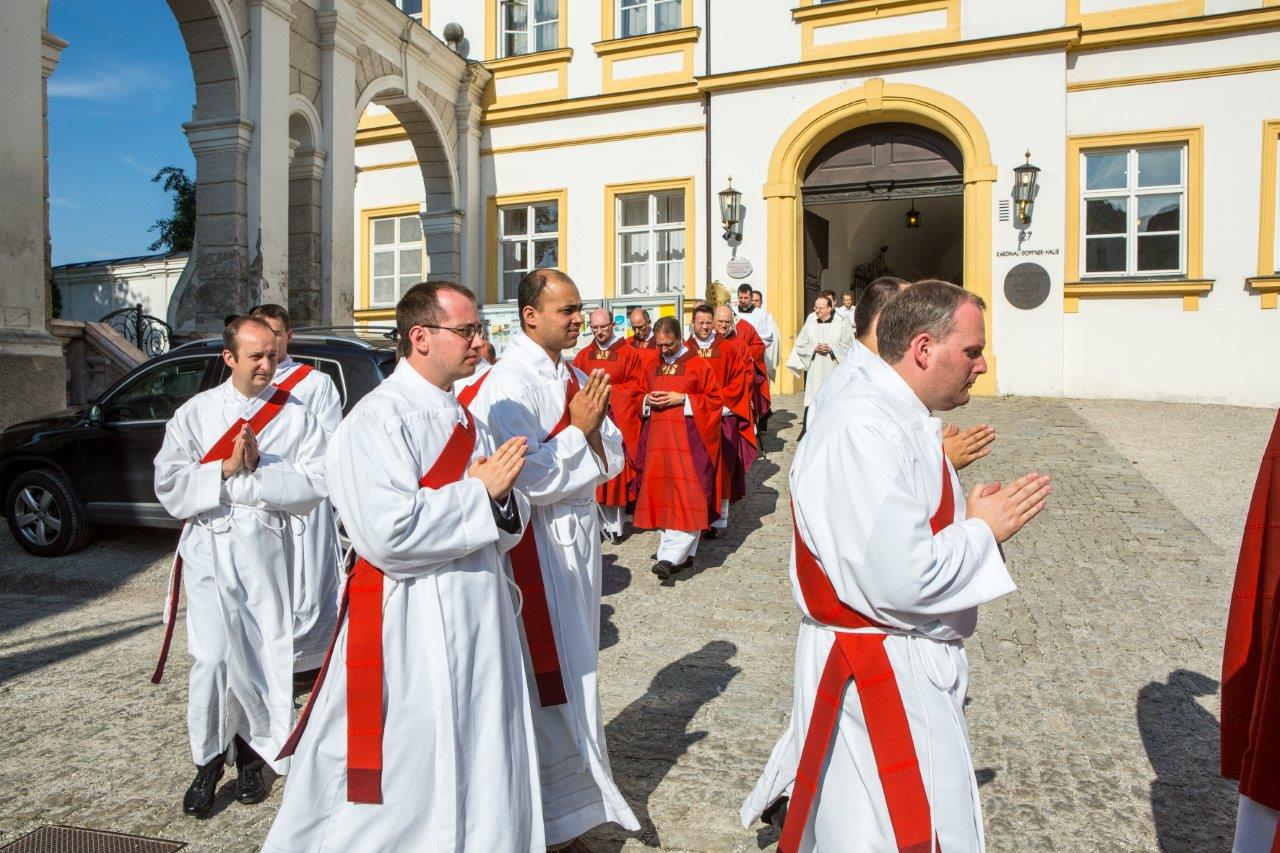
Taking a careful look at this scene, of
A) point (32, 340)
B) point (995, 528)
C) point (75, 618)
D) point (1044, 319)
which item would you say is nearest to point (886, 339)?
point (995, 528)

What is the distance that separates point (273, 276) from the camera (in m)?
12.7

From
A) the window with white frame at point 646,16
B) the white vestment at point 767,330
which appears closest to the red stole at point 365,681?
the white vestment at point 767,330

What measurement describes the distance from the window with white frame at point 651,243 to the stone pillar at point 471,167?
114 inches

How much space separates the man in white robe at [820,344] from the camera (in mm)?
11742

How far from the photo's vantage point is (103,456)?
814cm

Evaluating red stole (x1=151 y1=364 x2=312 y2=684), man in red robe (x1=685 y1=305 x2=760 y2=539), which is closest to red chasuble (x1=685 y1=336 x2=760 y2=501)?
man in red robe (x1=685 y1=305 x2=760 y2=539)

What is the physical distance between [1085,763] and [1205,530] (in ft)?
15.6

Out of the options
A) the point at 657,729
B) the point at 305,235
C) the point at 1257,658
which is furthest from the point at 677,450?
the point at 305,235

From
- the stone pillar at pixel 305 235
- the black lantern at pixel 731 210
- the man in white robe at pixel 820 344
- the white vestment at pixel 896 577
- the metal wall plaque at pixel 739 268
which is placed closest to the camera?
the white vestment at pixel 896 577

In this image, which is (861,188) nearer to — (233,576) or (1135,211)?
(1135,211)

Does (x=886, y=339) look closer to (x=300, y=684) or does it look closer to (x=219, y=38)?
(x=300, y=684)

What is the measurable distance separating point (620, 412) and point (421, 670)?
20.3 ft

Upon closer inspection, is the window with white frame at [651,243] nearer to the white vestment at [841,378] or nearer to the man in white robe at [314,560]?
the man in white robe at [314,560]

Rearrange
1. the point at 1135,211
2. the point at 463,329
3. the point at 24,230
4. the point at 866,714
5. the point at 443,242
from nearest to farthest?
the point at 866,714 < the point at 463,329 < the point at 24,230 < the point at 1135,211 < the point at 443,242
